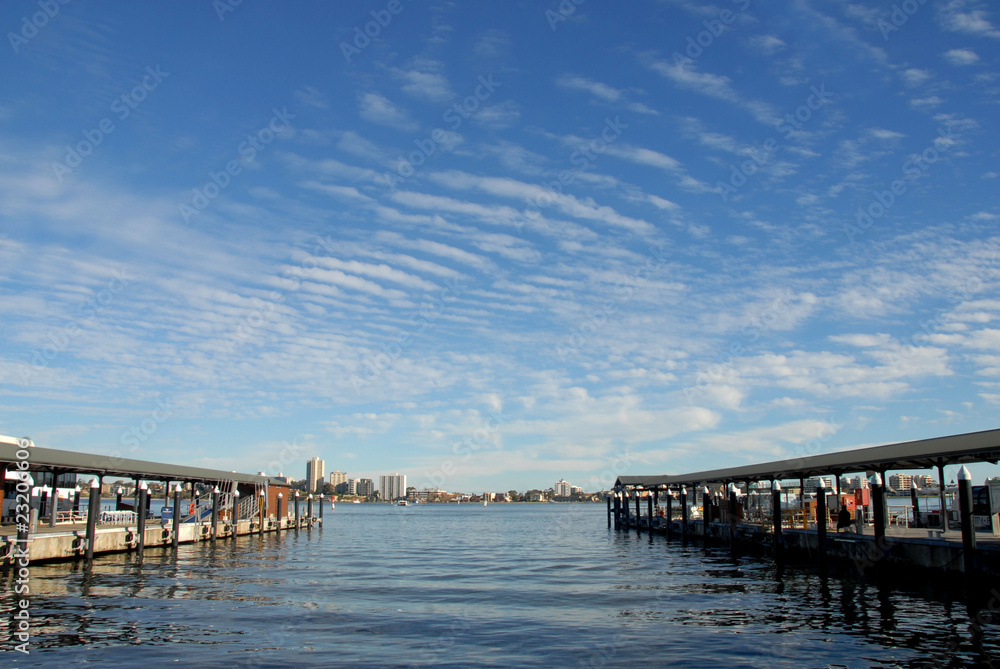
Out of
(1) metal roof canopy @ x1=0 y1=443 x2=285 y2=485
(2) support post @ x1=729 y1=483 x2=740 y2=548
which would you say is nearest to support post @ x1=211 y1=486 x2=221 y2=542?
(1) metal roof canopy @ x1=0 y1=443 x2=285 y2=485

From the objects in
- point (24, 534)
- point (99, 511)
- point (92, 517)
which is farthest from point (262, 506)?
point (24, 534)

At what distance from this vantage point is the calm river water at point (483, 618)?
18.3 m

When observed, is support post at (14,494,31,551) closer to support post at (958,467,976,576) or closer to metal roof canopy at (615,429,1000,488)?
metal roof canopy at (615,429,1000,488)

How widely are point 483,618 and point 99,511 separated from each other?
35305 millimetres

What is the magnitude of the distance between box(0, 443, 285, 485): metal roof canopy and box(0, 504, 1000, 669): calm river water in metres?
4.74

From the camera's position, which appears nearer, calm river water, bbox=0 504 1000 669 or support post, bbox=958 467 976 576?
calm river water, bbox=0 504 1000 669

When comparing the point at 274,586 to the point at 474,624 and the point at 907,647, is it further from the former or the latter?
the point at 907,647

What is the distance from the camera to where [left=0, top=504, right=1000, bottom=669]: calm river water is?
1830cm

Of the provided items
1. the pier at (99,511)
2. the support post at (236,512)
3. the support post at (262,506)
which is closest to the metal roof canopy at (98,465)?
the pier at (99,511)

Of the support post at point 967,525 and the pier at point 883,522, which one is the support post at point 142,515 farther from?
the support post at point 967,525

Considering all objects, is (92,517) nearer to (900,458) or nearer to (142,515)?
(142,515)

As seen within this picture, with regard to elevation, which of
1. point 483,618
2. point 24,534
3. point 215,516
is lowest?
point 483,618

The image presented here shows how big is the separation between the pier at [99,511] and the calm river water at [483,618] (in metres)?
1.74

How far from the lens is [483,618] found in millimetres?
24359
